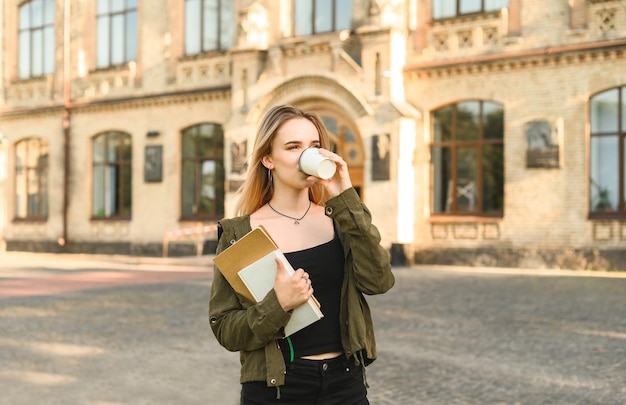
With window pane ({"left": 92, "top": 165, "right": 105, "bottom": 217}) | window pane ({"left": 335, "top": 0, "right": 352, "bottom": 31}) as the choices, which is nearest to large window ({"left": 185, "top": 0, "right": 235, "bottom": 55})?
window pane ({"left": 335, "top": 0, "right": 352, "bottom": 31})

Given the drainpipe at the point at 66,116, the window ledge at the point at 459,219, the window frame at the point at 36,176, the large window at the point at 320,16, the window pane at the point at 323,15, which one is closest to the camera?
the window ledge at the point at 459,219

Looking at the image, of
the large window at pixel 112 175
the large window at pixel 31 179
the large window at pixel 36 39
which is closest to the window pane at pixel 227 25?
Answer: the large window at pixel 112 175

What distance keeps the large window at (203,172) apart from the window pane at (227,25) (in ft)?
8.29

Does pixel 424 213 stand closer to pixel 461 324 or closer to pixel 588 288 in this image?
pixel 588 288

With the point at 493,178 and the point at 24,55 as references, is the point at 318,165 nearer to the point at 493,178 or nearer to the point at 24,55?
the point at 493,178

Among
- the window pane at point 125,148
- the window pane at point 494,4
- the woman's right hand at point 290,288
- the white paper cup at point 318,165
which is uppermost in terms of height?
the window pane at point 494,4

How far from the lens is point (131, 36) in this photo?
27094 mm

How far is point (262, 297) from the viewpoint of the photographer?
8.54ft

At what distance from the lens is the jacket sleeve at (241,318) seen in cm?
253

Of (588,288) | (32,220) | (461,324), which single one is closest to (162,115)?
(32,220)

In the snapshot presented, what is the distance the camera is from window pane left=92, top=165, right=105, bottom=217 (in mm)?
27562

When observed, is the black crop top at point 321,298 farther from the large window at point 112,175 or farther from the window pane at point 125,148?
the window pane at point 125,148

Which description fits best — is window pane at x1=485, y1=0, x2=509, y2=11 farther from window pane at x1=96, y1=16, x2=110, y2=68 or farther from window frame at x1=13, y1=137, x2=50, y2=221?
window frame at x1=13, y1=137, x2=50, y2=221

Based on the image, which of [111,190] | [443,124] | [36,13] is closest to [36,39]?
[36,13]
